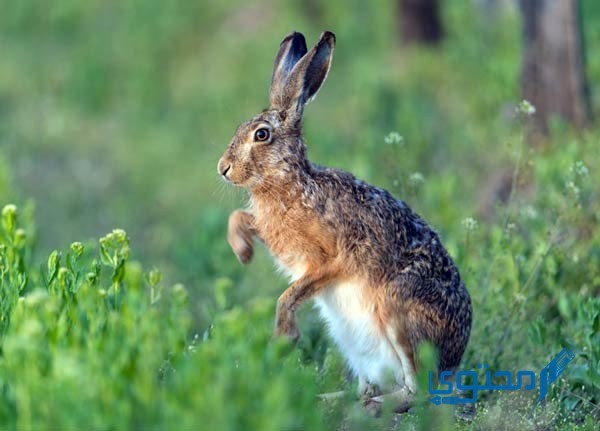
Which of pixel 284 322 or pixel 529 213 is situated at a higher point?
pixel 529 213

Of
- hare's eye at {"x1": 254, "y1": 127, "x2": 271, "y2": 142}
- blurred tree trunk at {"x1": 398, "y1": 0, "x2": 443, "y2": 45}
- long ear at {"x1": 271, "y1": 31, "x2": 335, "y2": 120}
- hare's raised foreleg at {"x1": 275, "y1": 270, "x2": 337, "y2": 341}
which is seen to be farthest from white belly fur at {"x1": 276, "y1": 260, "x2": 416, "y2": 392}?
blurred tree trunk at {"x1": 398, "y1": 0, "x2": 443, "y2": 45}

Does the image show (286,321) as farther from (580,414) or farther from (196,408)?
(196,408)

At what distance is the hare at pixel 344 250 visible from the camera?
501 cm

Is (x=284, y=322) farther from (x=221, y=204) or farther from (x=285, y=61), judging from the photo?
(x=221, y=204)

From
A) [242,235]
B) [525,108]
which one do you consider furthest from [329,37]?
[525,108]

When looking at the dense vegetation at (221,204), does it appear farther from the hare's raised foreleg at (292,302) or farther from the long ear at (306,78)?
the long ear at (306,78)

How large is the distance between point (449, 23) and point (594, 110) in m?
5.61

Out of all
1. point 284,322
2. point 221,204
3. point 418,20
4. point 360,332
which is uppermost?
point 418,20

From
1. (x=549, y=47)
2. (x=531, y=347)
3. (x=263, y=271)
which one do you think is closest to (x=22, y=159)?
(x=263, y=271)

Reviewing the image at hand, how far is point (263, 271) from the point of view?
863 cm

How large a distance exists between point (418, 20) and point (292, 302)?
10533 millimetres

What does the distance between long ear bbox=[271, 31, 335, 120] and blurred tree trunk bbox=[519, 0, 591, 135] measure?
4.56m

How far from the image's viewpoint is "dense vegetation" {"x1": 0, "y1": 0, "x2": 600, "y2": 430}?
338 cm

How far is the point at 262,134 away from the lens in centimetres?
526
